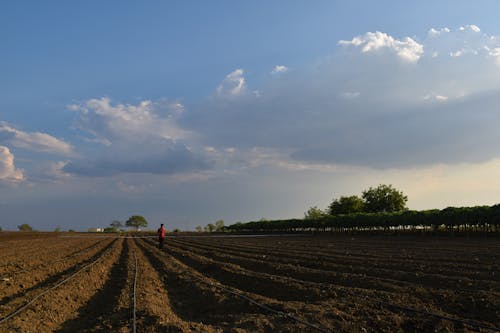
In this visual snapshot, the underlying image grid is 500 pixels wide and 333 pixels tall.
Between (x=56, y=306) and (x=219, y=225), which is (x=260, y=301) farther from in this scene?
(x=219, y=225)

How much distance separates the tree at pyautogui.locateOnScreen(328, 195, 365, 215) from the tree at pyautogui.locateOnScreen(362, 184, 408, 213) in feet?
5.35

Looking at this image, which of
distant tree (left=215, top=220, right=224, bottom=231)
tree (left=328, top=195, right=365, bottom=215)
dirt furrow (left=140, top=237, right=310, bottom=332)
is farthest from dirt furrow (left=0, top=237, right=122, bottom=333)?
distant tree (left=215, top=220, right=224, bottom=231)

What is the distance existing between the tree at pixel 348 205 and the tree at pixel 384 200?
1.63m

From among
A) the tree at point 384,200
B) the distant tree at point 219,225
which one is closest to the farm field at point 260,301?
the tree at point 384,200

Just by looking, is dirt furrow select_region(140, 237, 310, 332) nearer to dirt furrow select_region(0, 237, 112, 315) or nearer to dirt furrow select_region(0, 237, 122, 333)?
dirt furrow select_region(0, 237, 122, 333)

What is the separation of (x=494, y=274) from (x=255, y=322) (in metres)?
10.3

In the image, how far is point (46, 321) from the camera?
9.86m

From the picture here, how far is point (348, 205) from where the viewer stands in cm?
9806

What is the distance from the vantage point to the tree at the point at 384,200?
9375 centimetres

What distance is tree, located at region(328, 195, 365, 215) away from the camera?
9688 cm

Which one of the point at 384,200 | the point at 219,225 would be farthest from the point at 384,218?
the point at 219,225

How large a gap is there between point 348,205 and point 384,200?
8.30 meters

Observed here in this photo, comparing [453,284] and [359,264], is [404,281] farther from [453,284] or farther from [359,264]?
[359,264]

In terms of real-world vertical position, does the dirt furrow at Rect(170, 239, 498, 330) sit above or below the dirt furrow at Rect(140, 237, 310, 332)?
above
